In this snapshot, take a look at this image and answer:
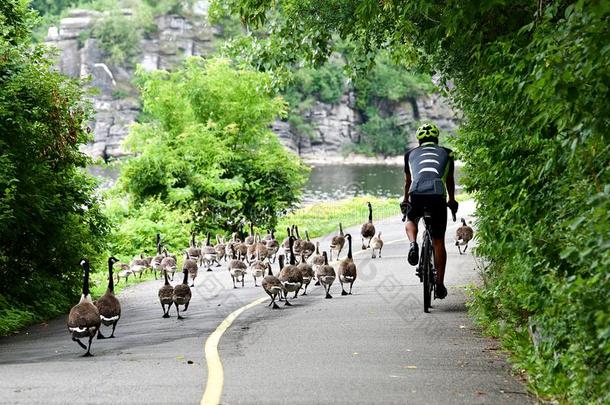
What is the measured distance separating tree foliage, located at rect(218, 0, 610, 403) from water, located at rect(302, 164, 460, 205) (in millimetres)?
62364

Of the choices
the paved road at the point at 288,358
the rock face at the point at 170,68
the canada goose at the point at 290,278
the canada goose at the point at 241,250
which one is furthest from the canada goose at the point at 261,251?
the rock face at the point at 170,68

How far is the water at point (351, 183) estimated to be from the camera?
282ft

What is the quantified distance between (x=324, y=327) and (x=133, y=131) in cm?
2706

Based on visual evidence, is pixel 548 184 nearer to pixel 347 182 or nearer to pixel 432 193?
pixel 432 193

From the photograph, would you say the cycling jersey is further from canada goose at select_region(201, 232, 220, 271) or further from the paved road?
canada goose at select_region(201, 232, 220, 271)

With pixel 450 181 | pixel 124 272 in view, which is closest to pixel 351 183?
pixel 124 272

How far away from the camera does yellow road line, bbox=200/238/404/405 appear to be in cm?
759

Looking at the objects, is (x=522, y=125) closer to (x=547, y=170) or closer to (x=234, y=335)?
(x=547, y=170)

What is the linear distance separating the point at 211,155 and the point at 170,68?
397 ft

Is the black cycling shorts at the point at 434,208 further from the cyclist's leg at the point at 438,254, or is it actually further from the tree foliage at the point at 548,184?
the tree foliage at the point at 548,184

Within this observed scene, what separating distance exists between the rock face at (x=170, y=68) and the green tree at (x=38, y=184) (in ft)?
422

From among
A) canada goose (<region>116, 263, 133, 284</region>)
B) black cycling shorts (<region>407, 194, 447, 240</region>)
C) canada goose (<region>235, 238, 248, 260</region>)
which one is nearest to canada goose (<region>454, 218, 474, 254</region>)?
canada goose (<region>235, 238, 248, 260</region>)

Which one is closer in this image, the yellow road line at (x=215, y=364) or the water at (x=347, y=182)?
the yellow road line at (x=215, y=364)

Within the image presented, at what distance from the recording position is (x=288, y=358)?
31.8ft
